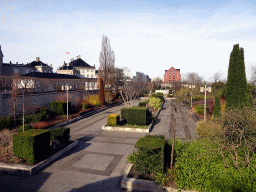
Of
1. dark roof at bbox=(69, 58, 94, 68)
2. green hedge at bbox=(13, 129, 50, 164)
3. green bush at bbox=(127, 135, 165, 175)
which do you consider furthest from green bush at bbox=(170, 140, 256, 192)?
dark roof at bbox=(69, 58, 94, 68)

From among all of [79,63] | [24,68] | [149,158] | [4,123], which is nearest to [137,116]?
[149,158]

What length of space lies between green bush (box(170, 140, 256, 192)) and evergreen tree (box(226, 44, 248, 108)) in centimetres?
759

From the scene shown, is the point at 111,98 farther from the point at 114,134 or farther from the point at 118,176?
the point at 118,176

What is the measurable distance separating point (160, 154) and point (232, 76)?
34.9 ft

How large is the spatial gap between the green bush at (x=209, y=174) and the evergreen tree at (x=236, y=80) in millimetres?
7591

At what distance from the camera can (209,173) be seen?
222 inches

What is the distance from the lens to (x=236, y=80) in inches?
510

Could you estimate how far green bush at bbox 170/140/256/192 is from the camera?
5.03 meters

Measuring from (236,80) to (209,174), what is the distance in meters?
10.1

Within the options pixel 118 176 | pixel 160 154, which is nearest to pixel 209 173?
pixel 160 154

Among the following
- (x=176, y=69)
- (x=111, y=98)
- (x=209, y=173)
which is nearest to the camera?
(x=209, y=173)

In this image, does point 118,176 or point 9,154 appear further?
point 9,154

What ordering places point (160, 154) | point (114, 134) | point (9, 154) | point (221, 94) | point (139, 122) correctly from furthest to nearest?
1. point (221, 94)
2. point (139, 122)
3. point (114, 134)
4. point (9, 154)
5. point (160, 154)

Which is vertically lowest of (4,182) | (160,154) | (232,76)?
(4,182)
